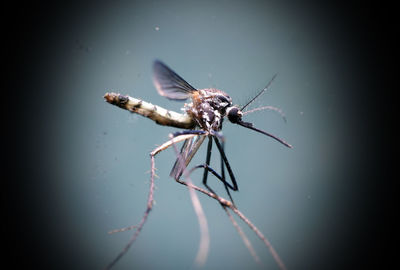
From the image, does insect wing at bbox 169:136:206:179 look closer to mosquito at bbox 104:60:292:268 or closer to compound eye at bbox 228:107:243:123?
mosquito at bbox 104:60:292:268

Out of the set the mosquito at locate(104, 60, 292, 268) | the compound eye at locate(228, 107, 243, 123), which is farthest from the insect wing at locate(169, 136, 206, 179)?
the compound eye at locate(228, 107, 243, 123)

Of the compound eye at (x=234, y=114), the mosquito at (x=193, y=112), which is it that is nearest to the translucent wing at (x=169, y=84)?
the mosquito at (x=193, y=112)

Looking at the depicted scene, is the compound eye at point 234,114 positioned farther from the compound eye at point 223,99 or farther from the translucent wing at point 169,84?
the translucent wing at point 169,84

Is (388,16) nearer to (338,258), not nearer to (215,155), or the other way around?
(215,155)

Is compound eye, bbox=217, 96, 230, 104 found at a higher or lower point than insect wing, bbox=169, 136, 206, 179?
higher

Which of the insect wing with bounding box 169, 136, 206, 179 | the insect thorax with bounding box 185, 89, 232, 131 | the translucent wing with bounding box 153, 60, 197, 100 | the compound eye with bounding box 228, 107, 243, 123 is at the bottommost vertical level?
the insect wing with bounding box 169, 136, 206, 179

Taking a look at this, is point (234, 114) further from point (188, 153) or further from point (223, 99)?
point (188, 153)

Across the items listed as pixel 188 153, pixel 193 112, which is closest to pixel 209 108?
pixel 193 112
